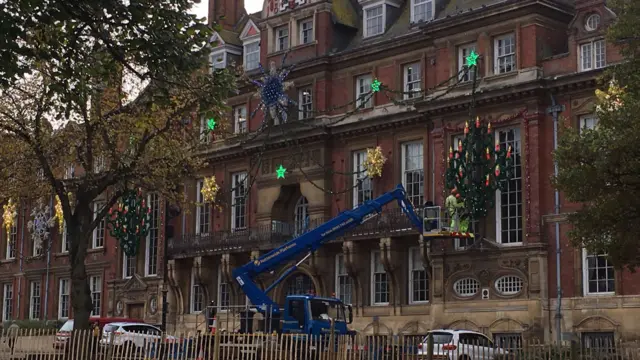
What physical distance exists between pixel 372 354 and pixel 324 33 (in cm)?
2730

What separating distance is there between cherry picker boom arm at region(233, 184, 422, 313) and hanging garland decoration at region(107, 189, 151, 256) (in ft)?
69.2

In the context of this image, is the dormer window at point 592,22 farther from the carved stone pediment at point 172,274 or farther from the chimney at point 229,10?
the carved stone pediment at point 172,274

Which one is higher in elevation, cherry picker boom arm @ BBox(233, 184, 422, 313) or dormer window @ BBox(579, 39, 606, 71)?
dormer window @ BBox(579, 39, 606, 71)

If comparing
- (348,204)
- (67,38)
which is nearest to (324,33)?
(348,204)

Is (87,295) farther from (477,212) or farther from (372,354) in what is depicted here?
(477,212)

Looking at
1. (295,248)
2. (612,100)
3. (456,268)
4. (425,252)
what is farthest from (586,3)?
(612,100)

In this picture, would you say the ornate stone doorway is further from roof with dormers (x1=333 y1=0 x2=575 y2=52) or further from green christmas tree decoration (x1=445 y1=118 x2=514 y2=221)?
green christmas tree decoration (x1=445 y1=118 x2=514 y2=221)

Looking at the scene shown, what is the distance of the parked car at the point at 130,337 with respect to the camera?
30328 millimetres

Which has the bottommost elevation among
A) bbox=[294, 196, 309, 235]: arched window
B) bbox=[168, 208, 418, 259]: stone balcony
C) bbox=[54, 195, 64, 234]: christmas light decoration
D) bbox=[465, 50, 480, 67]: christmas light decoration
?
bbox=[168, 208, 418, 259]: stone balcony

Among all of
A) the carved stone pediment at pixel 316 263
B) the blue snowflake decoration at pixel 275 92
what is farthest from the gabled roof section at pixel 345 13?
the carved stone pediment at pixel 316 263

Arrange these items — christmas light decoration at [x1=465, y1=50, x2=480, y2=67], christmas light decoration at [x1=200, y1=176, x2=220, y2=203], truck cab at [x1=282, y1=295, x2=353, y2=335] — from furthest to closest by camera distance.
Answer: christmas light decoration at [x1=200, y1=176, x2=220, y2=203], christmas light decoration at [x1=465, y1=50, x2=480, y2=67], truck cab at [x1=282, y1=295, x2=353, y2=335]

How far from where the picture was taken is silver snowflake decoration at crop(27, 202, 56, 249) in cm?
6719

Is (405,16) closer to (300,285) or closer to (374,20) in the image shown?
(374,20)

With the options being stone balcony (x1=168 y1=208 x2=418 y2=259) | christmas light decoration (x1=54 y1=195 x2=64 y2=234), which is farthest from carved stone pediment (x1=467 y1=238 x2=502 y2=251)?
christmas light decoration (x1=54 y1=195 x2=64 y2=234)
